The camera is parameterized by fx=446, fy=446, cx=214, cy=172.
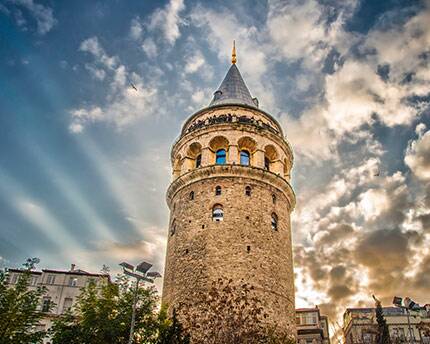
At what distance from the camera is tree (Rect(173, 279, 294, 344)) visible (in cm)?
2278

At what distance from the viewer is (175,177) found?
106ft

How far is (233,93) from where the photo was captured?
3447cm

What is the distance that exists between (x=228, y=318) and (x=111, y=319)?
6477 mm

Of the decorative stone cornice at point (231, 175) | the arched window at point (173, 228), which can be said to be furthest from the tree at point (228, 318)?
the decorative stone cornice at point (231, 175)

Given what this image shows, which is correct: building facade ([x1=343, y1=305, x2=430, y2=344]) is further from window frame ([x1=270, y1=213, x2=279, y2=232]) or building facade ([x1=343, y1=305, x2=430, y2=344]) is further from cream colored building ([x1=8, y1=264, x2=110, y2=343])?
cream colored building ([x1=8, y1=264, x2=110, y2=343])

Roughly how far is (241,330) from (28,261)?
436 inches

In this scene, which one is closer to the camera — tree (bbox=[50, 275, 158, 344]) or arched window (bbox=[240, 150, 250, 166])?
tree (bbox=[50, 275, 158, 344])

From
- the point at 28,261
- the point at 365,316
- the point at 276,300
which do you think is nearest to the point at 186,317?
the point at 276,300

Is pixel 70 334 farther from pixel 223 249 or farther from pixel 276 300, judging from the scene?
pixel 276 300

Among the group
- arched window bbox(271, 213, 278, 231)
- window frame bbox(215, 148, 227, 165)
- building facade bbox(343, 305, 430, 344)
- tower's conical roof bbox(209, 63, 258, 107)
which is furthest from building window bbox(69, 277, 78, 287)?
building facade bbox(343, 305, 430, 344)

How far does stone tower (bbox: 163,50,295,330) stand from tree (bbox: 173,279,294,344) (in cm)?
50

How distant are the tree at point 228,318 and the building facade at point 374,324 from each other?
2468 cm

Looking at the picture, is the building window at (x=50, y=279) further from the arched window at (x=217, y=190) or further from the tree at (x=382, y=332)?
the tree at (x=382, y=332)

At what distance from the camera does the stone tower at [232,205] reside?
2505 cm
